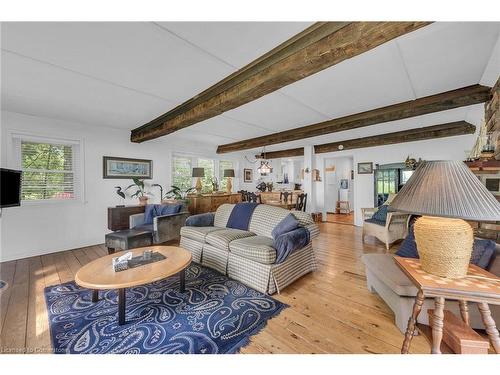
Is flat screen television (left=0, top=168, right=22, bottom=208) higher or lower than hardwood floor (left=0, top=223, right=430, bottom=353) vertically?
higher

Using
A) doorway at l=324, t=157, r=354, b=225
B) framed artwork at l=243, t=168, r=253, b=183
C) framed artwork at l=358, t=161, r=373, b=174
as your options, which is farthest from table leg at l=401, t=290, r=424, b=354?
doorway at l=324, t=157, r=354, b=225

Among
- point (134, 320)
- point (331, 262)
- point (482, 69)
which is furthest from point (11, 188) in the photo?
point (482, 69)

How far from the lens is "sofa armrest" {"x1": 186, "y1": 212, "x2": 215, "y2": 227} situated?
3.44m

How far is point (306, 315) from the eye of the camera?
1.85 meters

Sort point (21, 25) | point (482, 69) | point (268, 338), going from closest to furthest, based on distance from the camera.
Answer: point (21, 25) → point (268, 338) → point (482, 69)

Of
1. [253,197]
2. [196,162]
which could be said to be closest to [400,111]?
[253,197]

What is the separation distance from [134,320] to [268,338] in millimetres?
1163

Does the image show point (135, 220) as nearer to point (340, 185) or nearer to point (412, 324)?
point (412, 324)

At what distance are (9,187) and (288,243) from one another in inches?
138

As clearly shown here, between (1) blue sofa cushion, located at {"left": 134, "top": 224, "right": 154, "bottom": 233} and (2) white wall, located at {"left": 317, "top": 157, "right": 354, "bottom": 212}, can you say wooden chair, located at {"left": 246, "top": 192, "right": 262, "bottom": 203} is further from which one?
(2) white wall, located at {"left": 317, "top": 157, "right": 354, "bottom": 212}

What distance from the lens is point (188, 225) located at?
3.42 metres

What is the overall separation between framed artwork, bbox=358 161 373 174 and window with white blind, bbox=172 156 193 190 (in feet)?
16.0

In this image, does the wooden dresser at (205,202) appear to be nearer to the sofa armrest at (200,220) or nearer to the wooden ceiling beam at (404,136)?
the sofa armrest at (200,220)
